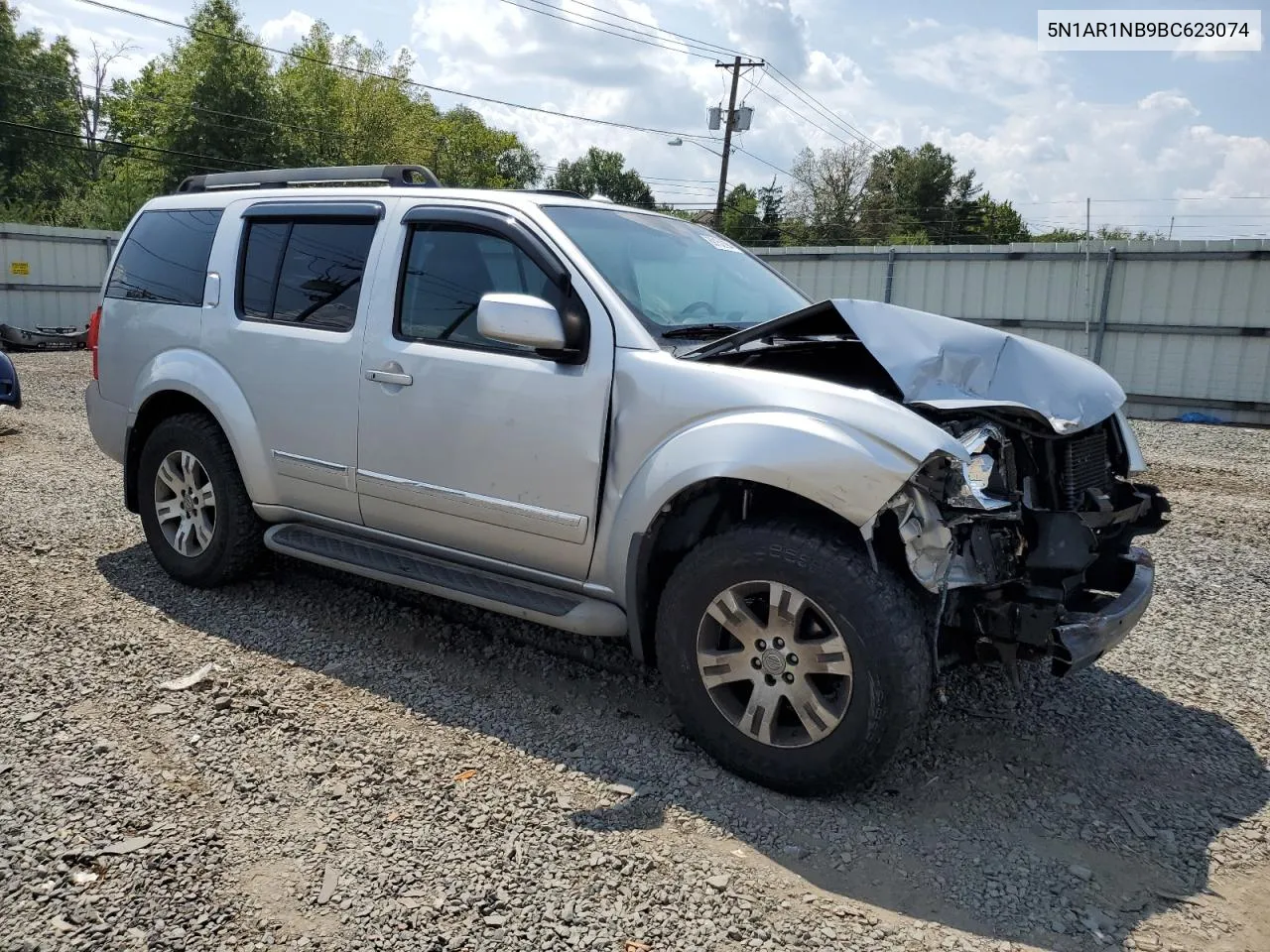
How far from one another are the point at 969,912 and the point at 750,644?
3.23 ft

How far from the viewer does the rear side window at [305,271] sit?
4309 millimetres

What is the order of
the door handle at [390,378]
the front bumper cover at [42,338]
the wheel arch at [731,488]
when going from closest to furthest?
the wheel arch at [731,488], the door handle at [390,378], the front bumper cover at [42,338]

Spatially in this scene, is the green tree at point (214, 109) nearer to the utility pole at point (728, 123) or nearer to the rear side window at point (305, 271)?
the utility pole at point (728, 123)

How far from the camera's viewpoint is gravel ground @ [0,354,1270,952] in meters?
2.60

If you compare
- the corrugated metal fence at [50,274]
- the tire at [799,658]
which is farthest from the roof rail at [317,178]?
the corrugated metal fence at [50,274]

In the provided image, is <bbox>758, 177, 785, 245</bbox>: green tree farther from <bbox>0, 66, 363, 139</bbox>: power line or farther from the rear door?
the rear door

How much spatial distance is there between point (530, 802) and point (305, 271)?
2693 millimetres

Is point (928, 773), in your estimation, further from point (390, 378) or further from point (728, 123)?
point (728, 123)

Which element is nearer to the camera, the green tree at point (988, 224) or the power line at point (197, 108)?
the power line at point (197, 108)

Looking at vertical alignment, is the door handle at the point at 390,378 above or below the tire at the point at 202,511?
above

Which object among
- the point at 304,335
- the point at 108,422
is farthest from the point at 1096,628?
the point at 108,422

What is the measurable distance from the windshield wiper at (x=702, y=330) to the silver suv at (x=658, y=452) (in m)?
0.02

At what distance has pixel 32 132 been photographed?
1651 inches

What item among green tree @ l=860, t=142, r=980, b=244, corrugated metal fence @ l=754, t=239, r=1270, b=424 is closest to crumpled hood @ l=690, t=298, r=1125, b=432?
corrugated metal fence @ l=754, t=239, r=1270, b=424
